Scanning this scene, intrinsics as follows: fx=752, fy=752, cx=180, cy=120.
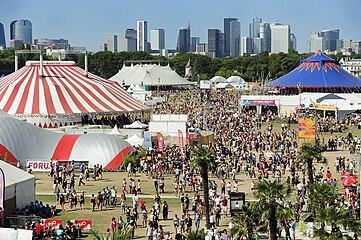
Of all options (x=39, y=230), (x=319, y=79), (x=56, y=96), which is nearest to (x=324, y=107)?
(x=319, y=79)

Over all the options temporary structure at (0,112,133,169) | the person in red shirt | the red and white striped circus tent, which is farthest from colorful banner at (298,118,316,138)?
the person in red shirt

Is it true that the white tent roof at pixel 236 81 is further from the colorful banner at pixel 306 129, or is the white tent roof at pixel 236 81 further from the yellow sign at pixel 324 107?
the colorful banner at pixel 306 129

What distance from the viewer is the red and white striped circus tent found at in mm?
36469

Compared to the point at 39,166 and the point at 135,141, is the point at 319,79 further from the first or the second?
the point at 39,166

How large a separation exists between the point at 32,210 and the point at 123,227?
3.01m

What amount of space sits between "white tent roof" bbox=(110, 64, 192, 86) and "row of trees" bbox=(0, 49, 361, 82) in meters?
12.6

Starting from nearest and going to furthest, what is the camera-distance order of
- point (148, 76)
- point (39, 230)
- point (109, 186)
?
point (39, 230) < point (109, 186) < point (148, 76)

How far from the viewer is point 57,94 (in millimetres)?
38094

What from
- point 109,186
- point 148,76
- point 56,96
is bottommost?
point 109,186

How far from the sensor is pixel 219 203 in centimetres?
1958

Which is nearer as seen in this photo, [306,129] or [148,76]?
[306,129]

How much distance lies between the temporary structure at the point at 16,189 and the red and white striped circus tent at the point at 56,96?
53.1 feet

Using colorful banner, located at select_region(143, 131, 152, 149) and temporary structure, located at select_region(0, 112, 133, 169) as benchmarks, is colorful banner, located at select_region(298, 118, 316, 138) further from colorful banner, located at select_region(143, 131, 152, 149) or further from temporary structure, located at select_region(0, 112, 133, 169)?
temporary structure, located at select_region(0, 112, 133, 169)

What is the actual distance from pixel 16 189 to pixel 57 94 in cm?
1963
